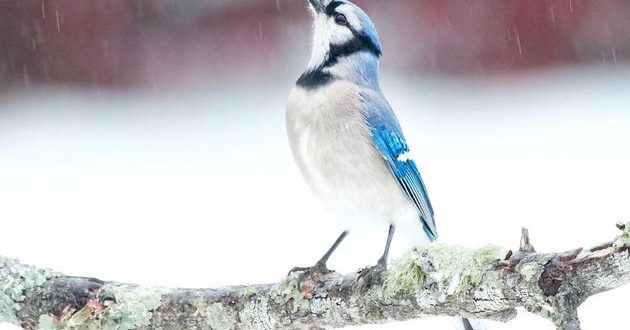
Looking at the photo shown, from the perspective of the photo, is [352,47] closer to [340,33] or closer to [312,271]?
[340,33]

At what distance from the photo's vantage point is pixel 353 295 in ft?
5.89

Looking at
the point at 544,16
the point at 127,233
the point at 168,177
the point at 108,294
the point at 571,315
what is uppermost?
the point at 544,16

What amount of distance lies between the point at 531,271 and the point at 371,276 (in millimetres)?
407

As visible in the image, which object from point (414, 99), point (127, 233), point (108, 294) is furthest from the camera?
point (414, 99)

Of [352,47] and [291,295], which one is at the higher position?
[352,47]

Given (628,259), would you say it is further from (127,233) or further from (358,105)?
(127,233)

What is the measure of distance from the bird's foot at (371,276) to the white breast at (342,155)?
1.20 ft

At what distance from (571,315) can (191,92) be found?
3606 millimetres

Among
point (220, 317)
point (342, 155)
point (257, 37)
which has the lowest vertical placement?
point (220, 317)

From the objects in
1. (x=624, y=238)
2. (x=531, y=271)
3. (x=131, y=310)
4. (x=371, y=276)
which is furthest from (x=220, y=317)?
(x=624, y=238)

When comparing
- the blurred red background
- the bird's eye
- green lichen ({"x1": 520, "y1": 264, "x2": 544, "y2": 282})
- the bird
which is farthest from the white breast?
the blurred red background

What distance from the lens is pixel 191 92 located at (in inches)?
189

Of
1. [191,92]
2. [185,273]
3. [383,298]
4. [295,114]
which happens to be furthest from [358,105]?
[191,92]

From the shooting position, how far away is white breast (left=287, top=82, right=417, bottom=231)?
2.13 meters
